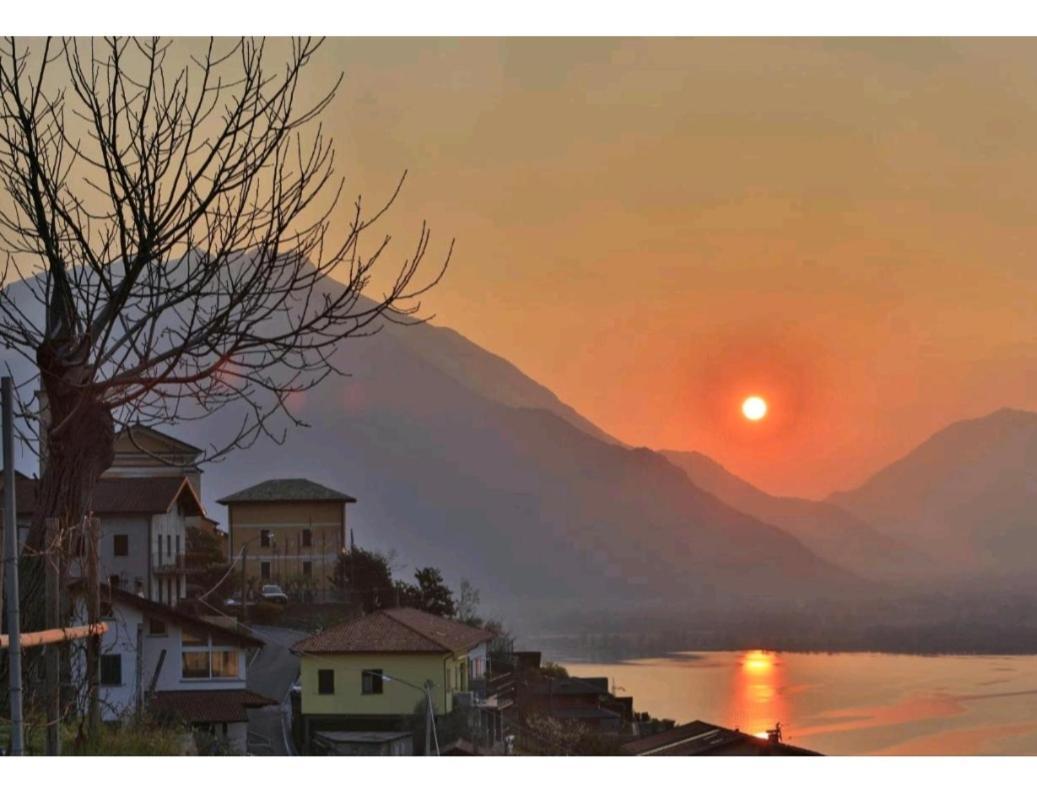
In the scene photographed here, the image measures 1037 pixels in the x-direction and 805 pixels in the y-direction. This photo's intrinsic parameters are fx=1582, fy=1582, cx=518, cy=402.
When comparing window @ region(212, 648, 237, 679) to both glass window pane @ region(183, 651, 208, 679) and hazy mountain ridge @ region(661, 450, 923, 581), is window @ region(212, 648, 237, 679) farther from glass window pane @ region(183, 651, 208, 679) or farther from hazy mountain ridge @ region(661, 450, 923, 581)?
hazy mountain ridge @ region(661, 450, 923, 581)

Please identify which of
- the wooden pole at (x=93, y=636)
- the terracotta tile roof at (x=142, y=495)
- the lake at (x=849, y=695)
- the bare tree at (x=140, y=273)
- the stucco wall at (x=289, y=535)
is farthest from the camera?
the stucco wall at (x=289, y=535)

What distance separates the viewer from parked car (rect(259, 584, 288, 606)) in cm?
970

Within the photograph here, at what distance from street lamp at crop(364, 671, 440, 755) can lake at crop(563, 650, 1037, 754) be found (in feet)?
4.00

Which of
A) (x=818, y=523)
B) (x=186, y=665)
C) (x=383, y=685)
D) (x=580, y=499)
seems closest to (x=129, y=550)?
(x=186, y=665)

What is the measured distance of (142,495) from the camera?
9602mm

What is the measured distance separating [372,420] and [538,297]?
1.32 m

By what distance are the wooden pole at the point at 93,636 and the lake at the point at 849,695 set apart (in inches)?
173

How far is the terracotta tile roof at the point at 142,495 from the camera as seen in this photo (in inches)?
366

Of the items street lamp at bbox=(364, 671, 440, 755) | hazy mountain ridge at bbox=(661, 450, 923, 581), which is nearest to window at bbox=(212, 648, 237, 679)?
street lamp at bbox=(364, 671, 440, 755)

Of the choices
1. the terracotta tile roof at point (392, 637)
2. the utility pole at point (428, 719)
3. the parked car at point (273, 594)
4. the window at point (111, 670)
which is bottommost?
the utility pole at point (428, 719)

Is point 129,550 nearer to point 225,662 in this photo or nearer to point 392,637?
point 225,662

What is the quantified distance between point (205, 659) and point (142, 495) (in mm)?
1184

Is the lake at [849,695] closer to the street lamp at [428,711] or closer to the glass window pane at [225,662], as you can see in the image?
the street lamp at [428,711]

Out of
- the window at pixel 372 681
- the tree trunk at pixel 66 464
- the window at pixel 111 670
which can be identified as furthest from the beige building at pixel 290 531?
the tree trunk at pixel 66 464
